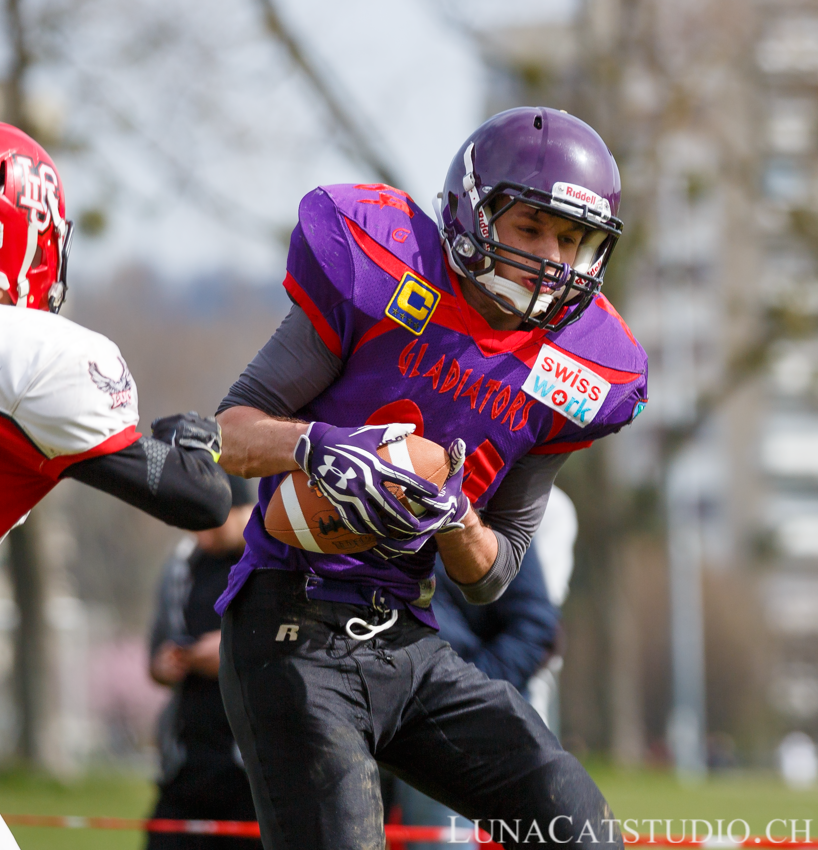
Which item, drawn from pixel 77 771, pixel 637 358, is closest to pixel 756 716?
pixel 77 771

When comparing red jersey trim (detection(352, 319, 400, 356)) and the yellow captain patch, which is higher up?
the yellow captain patch

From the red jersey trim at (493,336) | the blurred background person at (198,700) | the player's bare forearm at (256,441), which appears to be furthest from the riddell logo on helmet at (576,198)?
the blurred background person at (198,700)

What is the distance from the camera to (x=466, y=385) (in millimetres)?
2734

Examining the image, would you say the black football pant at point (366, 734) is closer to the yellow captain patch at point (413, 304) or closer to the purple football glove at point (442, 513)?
the purple football glove at point (442, 513)

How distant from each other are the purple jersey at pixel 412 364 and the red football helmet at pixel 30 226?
0.52 metres

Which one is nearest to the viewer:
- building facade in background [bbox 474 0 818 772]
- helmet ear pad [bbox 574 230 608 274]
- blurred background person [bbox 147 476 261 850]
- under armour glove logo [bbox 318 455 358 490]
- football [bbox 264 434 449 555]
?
under armour glove logo [bbox 318 455 358 490]

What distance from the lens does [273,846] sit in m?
2.53

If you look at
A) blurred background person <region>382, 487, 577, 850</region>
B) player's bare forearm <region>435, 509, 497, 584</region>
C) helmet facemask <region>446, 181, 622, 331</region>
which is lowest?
blurred background person <region>382, 487, 577, 850</region>

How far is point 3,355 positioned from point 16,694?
38.4 feet

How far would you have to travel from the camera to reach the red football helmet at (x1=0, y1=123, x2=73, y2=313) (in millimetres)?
2529

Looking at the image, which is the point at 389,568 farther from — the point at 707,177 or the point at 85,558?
the point at 85,558

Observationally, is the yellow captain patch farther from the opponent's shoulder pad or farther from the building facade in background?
the building facade in background

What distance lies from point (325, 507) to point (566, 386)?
0.64 metres

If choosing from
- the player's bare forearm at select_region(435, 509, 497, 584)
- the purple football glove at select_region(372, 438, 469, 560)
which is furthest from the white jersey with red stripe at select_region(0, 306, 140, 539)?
the player's bare forearm at select_region(435, 509, 497, 584)
